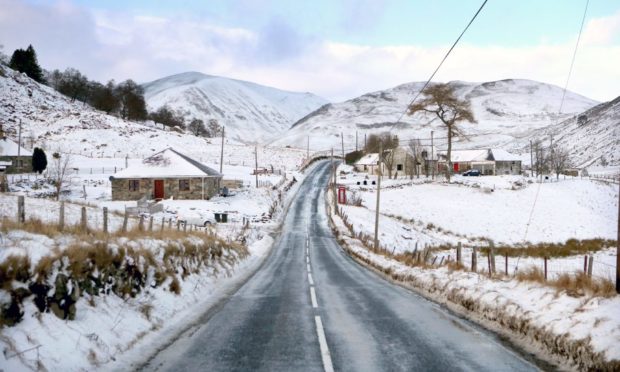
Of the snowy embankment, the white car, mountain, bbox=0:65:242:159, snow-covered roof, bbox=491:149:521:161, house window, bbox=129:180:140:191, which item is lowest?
the white car

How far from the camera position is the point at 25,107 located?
402ft

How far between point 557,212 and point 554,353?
55.8 meters

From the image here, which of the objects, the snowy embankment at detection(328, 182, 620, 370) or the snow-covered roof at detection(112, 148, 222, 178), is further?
the snow-covered roof at detection(112, 148, 222, 178)

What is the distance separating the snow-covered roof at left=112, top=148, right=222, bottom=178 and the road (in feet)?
140

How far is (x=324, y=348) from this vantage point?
8.23m

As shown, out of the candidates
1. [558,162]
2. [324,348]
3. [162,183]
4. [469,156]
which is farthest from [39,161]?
[558,162]

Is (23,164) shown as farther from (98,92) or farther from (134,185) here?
(98,92)

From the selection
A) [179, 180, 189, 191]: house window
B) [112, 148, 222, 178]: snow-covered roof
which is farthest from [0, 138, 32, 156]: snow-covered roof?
[179, 180, 189, 191]: house window

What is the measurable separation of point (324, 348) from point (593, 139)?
155681 mm

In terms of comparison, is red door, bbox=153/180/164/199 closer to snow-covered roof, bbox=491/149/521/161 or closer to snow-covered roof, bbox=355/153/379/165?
snow-covered roof, bbox=355/153/379/165

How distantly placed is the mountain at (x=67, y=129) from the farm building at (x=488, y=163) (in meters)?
54.5

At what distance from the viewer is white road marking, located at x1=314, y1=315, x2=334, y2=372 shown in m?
7.18

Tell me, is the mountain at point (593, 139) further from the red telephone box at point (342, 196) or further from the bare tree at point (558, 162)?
the red telephone box at point (342, 196)

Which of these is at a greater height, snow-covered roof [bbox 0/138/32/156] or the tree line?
the tree line
